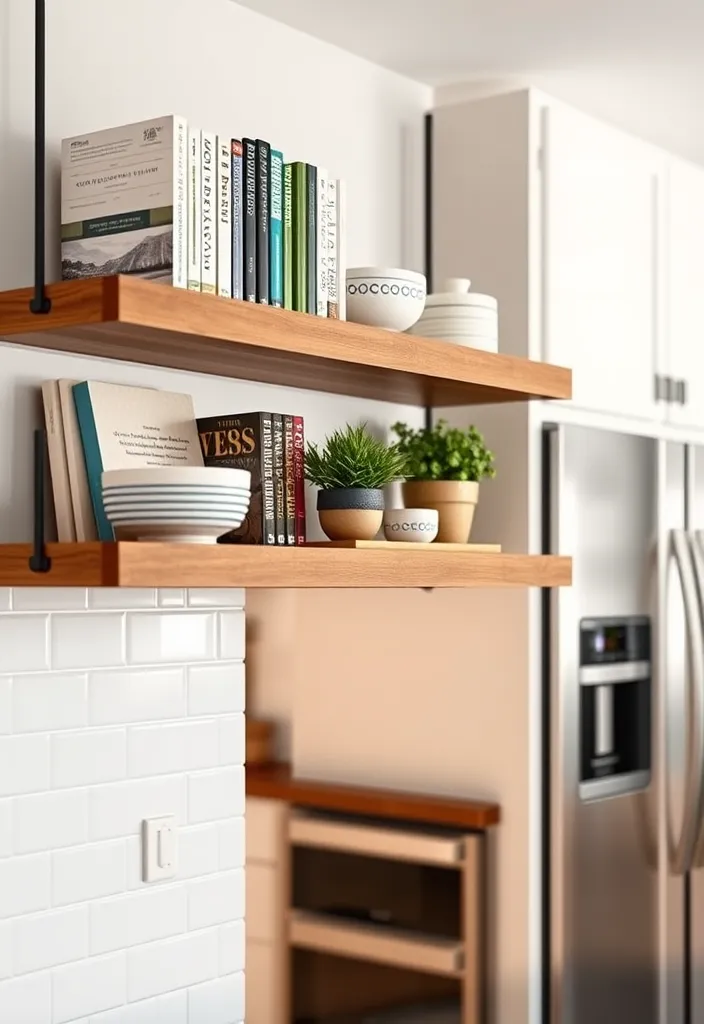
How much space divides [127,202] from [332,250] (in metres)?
0.38

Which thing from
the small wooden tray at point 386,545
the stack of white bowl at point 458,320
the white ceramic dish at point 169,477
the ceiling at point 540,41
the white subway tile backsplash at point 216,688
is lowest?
the white subway tile backsplash at point 216,688

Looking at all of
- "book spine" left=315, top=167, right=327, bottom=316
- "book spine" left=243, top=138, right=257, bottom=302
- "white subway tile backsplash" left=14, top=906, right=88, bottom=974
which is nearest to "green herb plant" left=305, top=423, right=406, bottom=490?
"book spine" left=315, top=167, right=327, bottom=316

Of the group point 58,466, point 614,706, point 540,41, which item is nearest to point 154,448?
point 58,466

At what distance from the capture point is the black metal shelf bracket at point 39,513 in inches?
76.8

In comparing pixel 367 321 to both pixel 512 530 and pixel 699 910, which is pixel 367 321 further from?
pixel 699 910

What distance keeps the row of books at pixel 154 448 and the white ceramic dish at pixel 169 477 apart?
0.43 feet

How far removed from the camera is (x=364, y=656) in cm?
330

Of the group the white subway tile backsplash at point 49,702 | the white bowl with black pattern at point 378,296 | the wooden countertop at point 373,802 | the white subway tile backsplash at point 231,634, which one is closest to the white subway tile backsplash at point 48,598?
the white subway tile backsplash at point 49,702

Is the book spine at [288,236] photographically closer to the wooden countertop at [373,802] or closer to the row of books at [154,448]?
the row of books at [154,448]

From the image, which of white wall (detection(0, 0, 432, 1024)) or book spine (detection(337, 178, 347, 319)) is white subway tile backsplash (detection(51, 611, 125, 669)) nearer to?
white wall (detection(0, 0, 432, 1024))

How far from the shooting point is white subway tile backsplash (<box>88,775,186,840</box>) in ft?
7.56

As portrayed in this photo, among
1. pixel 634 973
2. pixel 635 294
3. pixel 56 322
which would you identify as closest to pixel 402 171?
pixel 635 294

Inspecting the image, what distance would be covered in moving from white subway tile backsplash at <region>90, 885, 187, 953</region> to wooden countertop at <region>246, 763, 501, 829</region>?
2.47 ft

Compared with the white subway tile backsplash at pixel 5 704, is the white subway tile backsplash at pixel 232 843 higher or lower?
lower
